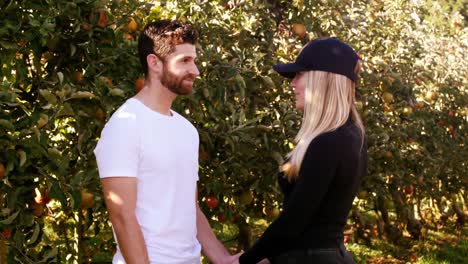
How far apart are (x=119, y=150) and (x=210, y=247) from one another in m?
0.67

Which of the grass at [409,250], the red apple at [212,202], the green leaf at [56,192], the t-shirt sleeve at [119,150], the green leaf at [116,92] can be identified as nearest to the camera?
the t-shirt sleeve at [119,150]

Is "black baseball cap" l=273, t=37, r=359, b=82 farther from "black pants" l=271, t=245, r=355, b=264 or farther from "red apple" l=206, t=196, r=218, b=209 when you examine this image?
"red apple" l=206, t=196, r=218, b=209

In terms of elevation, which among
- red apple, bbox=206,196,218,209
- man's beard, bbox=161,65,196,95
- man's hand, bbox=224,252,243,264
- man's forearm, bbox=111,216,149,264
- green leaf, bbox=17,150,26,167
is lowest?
red apple, bbox=206,196,218,209

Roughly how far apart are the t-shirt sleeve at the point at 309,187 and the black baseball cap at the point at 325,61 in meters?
0.25

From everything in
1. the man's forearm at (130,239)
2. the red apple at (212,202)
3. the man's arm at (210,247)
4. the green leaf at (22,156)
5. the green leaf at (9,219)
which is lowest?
the red apple at (212,202)

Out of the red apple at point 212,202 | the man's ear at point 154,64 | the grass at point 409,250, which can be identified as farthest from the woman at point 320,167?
the grass at point 409,250

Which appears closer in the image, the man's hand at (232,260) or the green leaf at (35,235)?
the man's hand at (232,260)

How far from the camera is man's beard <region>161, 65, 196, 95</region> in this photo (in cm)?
254

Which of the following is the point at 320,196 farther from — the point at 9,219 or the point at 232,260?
the point at 9,219

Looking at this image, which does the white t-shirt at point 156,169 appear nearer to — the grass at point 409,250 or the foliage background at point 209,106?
the foliage background at point 209,106

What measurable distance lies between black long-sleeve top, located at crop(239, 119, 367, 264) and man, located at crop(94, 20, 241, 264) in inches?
10.7

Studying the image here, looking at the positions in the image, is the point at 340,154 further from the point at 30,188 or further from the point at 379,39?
the point at 379,39

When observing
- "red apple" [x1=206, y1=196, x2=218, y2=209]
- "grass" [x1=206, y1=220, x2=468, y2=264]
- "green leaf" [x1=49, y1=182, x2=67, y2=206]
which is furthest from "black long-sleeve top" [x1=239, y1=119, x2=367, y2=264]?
"grass" [x1=206, y1=220, x2=468, y2=264]

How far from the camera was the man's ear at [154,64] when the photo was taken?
2549mm
